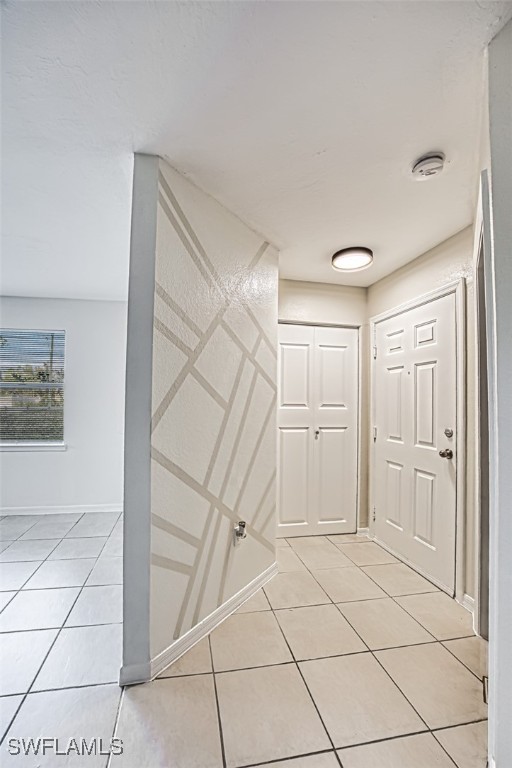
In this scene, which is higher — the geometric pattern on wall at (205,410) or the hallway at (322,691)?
the geometric pattern on wall at (205,410)

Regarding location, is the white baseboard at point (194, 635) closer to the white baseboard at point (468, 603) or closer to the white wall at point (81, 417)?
the white baseboard at point (468, 603)

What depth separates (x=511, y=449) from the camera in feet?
3.79

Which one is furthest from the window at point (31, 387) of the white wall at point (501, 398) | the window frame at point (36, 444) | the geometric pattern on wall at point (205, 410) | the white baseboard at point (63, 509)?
the white wall at point (501, 398)

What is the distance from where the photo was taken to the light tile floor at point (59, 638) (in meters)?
1.49

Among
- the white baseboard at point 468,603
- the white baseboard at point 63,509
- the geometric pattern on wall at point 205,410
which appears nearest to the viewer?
the geometric pattern on wall at point 205,410

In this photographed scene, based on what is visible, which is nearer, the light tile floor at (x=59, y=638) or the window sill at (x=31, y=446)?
the light tile floor at (x=59, y=638)

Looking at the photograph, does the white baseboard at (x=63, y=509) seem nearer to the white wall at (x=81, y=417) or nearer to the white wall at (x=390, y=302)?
the white wall at (x=81, y=417)

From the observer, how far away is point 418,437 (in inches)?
114

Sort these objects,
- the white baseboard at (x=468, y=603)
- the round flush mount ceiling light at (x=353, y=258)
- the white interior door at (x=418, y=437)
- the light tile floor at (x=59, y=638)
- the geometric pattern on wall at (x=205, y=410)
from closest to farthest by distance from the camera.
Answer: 1. the light tile floor at (x=59, y=638)
2. the geometric pattern on wall at (x=205, y=410)
3. the white baseboard at (x=468, y=603)
4. the white interior door at (x=418, y=437)
5. the round flush mount ceiling light at (x=353, y=258)

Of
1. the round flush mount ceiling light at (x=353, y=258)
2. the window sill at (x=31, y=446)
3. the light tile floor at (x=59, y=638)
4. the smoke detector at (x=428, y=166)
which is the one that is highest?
the smoke detector at (x=428, y=166)

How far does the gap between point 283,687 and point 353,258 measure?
2.61m

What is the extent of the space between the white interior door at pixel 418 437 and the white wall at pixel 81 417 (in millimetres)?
2886

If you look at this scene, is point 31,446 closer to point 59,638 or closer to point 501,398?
point 59,638

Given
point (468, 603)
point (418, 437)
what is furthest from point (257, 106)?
point (468, 603)
